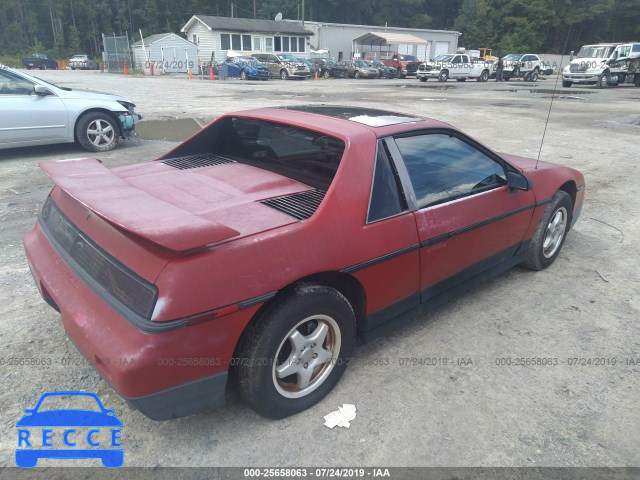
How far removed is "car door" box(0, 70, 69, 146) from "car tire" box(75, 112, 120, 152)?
25 centimetres

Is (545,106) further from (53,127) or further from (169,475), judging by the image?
(169,475)

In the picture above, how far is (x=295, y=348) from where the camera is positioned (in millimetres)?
2355

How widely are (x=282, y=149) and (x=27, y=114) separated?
608cm

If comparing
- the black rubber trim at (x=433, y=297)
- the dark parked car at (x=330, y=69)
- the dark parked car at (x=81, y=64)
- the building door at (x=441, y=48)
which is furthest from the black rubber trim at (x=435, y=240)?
the building door at (x=441, y=48)

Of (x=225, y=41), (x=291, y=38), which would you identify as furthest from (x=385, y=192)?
(x=291, y=38)

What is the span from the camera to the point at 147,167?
11.1 ft

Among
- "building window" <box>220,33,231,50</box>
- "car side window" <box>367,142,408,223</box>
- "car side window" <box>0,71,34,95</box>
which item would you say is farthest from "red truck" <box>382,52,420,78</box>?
"car side window" <box>367,142,408,223</box>

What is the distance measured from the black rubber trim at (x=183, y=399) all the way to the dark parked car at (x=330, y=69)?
3644cm

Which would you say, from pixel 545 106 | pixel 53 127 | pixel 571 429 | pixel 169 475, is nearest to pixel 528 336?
pixel 571 429

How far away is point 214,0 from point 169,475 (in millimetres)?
81073

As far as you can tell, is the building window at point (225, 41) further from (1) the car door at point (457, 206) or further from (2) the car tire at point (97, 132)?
(1) the car door at point (457, 206)

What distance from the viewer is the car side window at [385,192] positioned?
2.63 meters

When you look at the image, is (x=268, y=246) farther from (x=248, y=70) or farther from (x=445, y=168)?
(x=248, y=70)

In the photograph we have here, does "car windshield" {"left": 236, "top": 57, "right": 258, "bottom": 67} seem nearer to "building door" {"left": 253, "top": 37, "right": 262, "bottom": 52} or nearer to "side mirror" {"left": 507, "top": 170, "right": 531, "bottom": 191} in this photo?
"building door" {"left": 253, "top": 37, "right": 262, "bottom": 52}
